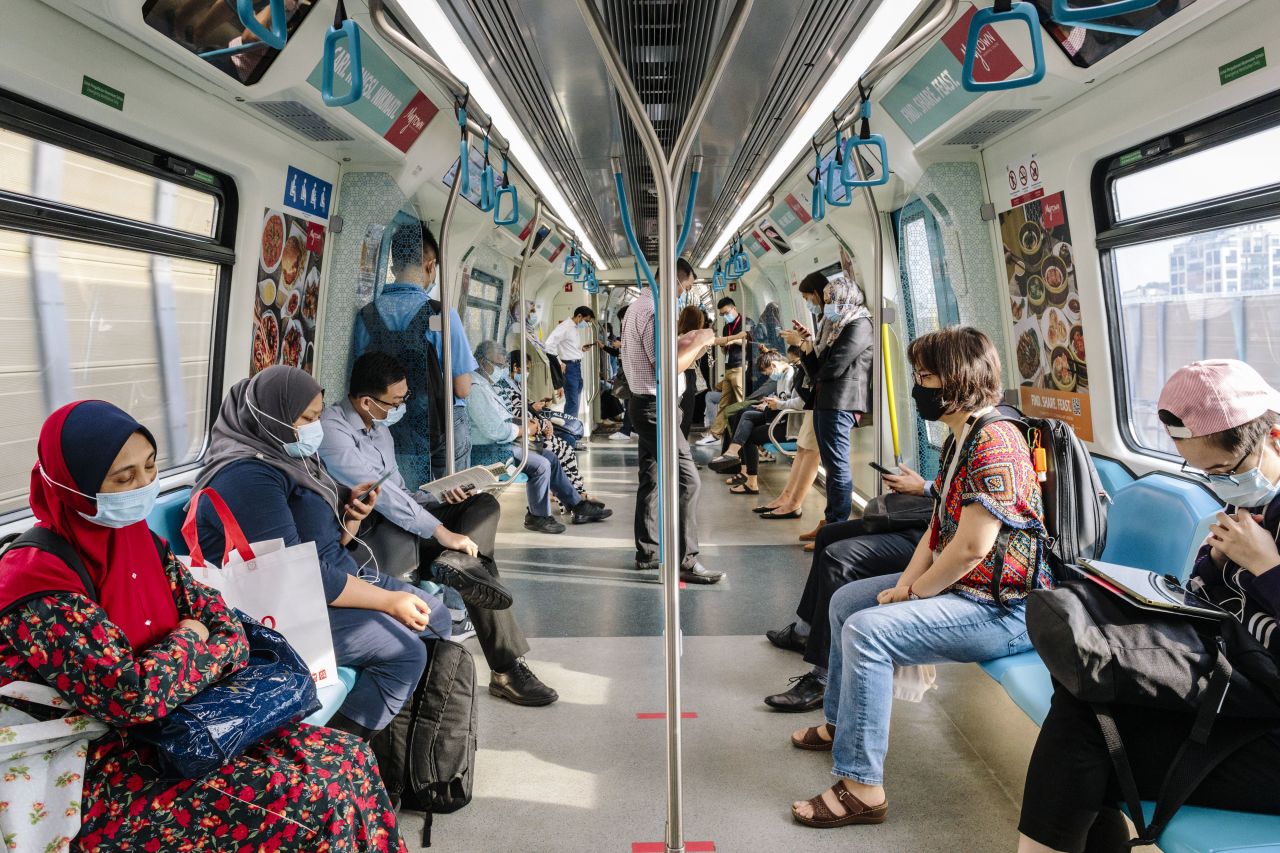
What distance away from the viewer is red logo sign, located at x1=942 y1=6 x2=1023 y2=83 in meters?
3.47

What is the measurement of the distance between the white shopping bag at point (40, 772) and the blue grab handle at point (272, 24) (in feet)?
4.35

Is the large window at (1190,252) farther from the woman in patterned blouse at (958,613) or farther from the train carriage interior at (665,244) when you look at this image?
the woman in patterned blouse at (958,613)

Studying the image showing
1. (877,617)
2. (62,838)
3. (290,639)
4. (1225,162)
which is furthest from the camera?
(1225,162)

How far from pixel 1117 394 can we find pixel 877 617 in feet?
6.82

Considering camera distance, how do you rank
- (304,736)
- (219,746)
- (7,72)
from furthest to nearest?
(7,72)
(304,736)
(219,746)

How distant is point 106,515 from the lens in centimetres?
170

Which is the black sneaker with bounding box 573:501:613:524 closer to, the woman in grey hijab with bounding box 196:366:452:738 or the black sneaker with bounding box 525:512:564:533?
the black sneaker with bounding box 525:512:564:533

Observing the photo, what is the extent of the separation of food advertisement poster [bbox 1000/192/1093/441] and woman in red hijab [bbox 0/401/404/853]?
3.46m

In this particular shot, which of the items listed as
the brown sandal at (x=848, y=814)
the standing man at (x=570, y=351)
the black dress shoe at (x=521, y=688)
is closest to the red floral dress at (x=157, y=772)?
the brown sandal at (x=848, y=814)

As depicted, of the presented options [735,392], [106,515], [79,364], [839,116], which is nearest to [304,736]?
[106,515]

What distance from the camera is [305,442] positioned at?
258 cm

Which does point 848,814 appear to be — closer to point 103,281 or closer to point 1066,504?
point 1066,504

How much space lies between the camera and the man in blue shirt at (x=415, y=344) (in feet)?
15.2

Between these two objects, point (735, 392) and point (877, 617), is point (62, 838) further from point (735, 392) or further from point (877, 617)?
point (735, 392)
